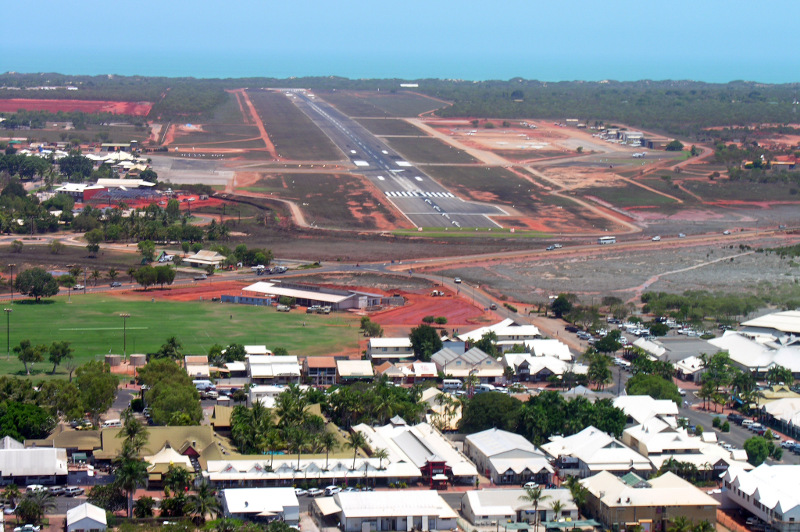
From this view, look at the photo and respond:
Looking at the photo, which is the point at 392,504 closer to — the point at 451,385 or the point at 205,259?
the point at 451,385

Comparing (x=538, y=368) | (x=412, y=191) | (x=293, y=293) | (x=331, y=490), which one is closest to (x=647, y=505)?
(x=331, y=490)

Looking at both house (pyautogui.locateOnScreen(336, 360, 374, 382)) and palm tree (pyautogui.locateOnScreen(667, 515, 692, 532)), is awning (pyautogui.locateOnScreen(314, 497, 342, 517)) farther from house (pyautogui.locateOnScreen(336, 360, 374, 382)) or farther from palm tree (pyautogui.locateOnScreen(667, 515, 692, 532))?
house (pyautogui.locateOnScreen(336, 360, 374, 382))

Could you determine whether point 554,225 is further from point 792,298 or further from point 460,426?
point 460,426

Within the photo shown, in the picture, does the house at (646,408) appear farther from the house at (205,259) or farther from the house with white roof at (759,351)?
the house at (205,259)

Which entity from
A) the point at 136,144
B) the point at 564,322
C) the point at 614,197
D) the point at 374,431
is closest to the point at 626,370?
the point at 564,322

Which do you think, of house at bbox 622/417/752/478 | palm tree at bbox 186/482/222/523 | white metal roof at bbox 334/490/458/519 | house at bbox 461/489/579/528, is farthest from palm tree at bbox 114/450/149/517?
house at bbox 622/417/752/478
